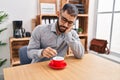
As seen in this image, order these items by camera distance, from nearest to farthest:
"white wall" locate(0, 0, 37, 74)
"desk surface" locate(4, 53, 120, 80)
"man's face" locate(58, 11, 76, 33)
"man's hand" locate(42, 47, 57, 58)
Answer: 1. "desk surface" locate(4, 53, 120, 80)
2. "man's hand" locate(42, 47, 57, 58)
3. "man's face" locate(58, 11, 76, 33)
4. "white wall" locate(0, 0, 37, 74)

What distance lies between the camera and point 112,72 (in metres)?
1.08

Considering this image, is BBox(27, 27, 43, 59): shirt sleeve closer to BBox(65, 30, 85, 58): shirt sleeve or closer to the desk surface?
the desk surface

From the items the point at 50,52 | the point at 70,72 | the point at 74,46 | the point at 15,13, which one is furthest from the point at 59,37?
the point at 15,13

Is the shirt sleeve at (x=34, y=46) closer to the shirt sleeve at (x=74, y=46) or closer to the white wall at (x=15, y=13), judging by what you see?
the shirt sleeve at (x=74, y=46)

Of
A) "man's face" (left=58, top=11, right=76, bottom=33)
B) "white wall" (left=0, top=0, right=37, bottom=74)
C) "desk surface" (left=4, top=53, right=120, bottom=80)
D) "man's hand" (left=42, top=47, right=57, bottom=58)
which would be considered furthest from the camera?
"white wall" (left=0, top=0, right=37, bottom=74)

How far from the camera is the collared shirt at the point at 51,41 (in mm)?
1385

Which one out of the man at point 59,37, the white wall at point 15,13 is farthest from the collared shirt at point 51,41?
the white wall at point 15,13

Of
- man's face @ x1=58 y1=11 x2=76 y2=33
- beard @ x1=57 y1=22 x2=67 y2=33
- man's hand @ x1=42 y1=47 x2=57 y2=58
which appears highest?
man's face @ x1=58 y1=11 x2=76 y2=33

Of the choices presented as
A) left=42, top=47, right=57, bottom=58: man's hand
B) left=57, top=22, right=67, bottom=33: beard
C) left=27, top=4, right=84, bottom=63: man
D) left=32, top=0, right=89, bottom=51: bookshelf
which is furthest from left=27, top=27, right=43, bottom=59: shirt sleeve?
left=32, top=0, right=89, bottom=51: bookshelf

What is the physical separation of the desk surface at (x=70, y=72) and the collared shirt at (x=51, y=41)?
206mm

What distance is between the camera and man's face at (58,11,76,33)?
4.23 feet

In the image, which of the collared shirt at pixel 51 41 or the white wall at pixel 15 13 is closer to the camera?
the collared shirt at pixel 51 41

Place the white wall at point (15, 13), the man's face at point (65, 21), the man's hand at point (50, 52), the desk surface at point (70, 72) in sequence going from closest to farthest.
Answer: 1. the desk surface at point (70, 72)
2. the man's hand at point (50, 52)
3. the man's face at point (65, 21)
4. the white wall at point (15, 13)

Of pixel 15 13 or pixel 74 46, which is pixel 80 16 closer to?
pixel 15 13
